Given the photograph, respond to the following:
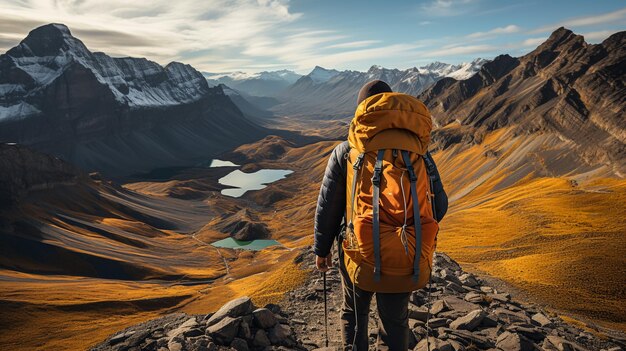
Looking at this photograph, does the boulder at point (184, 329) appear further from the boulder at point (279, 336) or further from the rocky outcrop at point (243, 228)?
the rocky outcrop at point (243, 228)

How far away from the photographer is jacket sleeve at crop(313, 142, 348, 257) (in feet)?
20.9

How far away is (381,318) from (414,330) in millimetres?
5445

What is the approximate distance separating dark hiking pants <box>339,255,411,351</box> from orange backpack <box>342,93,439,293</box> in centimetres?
46

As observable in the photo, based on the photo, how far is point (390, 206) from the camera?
209 inches

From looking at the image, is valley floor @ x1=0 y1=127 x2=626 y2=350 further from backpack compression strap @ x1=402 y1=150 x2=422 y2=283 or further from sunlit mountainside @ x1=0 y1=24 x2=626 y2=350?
backpack compression strap @ x1=402 y1=150 x2=422 y2=283

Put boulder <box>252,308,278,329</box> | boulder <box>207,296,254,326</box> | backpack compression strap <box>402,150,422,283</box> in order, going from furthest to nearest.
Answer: boulder <box>252,308,278,329</box>, boulder <box>207,296,254,326</box>, backpack compression strap <box>402,150,422,283</box>

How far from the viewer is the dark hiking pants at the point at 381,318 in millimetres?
5812

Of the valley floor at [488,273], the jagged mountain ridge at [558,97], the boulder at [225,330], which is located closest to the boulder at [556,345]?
the boulder at [225,330]

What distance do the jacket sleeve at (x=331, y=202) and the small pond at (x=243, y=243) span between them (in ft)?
300

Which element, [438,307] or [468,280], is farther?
[468,280]

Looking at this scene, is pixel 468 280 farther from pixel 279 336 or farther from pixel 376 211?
pixel 376 211

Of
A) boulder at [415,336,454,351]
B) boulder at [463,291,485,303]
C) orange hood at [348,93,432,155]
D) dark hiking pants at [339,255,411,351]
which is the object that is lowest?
boulder at [463,291,485,303]

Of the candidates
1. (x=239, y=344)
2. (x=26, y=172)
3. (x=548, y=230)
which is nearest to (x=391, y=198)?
(x=239, y=344)

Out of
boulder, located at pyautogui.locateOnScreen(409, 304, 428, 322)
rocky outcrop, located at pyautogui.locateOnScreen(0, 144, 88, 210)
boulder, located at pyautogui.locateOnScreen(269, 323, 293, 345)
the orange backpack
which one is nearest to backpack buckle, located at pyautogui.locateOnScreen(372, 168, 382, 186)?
the orange backpack
